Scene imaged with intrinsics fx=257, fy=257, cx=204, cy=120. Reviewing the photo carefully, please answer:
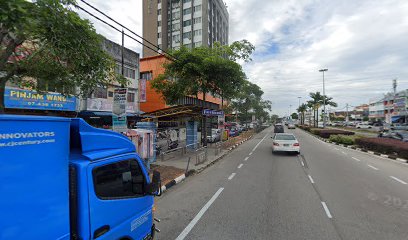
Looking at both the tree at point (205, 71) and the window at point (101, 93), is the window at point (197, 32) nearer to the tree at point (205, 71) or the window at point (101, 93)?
the window at point (101, 93)

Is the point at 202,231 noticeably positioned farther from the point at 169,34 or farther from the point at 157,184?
the point at 169,34

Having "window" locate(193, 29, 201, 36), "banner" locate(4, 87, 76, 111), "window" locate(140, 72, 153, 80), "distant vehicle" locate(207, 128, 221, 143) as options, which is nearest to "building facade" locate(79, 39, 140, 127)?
"banner" locate(4, 87, 76, 111)

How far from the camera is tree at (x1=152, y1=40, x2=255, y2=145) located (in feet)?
60.2

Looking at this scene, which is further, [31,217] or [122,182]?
[122,182]

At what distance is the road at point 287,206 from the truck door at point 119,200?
5.66ft

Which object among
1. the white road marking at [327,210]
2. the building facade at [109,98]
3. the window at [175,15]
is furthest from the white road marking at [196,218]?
the window at [175,15]

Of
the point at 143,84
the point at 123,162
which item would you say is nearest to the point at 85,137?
the point at 123,162

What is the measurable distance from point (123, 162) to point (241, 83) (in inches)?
696

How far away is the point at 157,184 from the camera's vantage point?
3.81 metres

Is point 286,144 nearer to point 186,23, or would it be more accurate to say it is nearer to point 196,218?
point 196,218

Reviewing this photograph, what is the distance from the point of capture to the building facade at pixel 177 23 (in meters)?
61.9

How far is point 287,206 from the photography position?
6.79m

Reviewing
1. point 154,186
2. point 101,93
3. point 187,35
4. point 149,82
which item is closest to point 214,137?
point 101,93

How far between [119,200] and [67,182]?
813 mm
